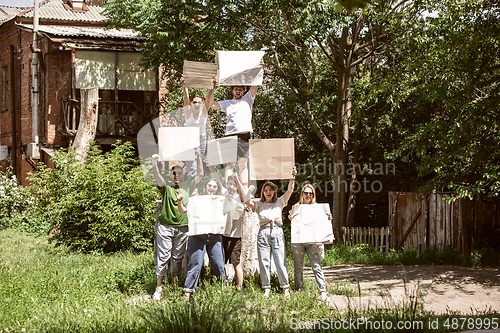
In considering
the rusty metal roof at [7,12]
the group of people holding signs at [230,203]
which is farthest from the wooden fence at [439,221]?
the rusty metal roof at [7,12]

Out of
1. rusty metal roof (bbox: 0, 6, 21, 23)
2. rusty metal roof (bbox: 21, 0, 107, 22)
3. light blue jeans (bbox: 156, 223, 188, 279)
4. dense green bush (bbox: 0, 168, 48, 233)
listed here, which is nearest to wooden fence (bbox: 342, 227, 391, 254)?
light blue jeans (bbox: 156, 223, 188, 279)

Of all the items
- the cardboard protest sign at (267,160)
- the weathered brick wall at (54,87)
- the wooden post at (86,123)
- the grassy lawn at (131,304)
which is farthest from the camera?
the weathered brick wall at (54,87)

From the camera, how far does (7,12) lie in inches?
1004

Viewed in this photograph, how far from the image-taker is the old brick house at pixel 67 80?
778 inches

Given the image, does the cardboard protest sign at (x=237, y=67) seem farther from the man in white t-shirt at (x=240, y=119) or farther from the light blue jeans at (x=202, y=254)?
the light blue jeans at (x=202, y=254)

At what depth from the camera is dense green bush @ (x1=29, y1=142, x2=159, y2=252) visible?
11.8m

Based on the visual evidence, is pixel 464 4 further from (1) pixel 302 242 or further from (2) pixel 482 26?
(1) pixel 302 242

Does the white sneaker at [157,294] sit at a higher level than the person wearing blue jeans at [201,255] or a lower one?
lower

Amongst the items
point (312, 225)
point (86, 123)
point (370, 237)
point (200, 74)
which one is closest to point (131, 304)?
point (312, 225)

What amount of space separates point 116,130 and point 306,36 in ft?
30.1

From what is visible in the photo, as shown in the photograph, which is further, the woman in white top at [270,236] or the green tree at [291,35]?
the green tree at [291,35]

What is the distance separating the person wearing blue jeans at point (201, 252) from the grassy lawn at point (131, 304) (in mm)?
198

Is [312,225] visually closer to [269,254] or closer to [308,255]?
[308,255]

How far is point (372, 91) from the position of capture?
12.5 m
